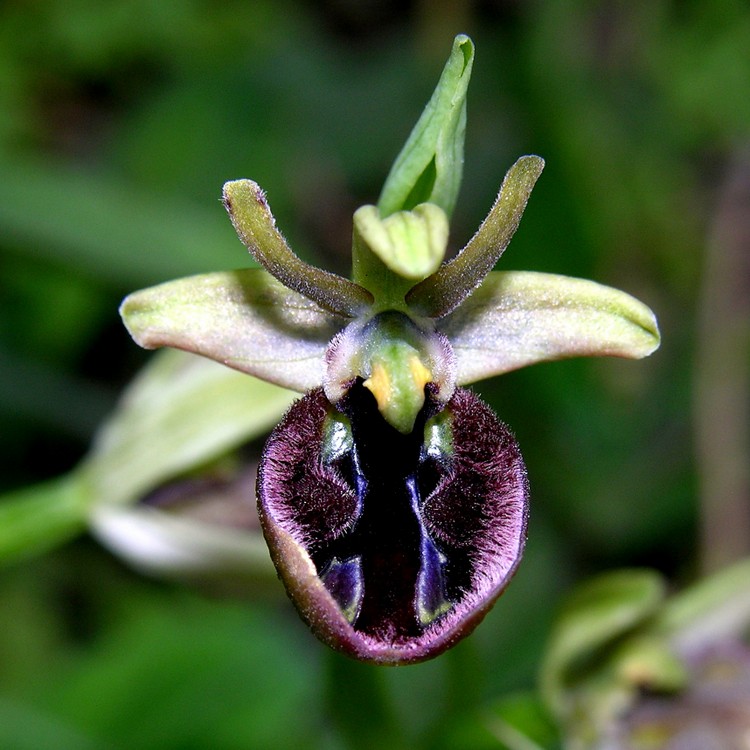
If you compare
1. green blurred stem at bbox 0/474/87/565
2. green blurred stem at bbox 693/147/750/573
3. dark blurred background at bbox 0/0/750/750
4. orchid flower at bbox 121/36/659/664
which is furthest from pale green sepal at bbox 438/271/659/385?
green blurred stem at bbox 693/147/750/573

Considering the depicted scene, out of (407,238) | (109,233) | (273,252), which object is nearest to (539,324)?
(407,238)

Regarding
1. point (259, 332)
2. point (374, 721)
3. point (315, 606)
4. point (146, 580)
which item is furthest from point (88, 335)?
point (315, 606)

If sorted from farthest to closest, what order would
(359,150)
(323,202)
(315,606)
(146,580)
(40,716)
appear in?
(323,202) → (359,150) → (146,580) → (40,716) → (315,606)

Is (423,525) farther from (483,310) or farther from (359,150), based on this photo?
(359,150)

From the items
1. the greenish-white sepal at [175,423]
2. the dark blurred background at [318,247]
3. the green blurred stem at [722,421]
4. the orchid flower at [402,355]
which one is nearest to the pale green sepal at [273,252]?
the orchid flower at [402,355]

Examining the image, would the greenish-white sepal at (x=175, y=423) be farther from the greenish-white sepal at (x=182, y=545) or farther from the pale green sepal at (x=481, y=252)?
the pale green sepal at (x=481, y=252)

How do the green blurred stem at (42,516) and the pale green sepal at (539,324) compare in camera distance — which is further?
the green blurred stem at (42,516)
